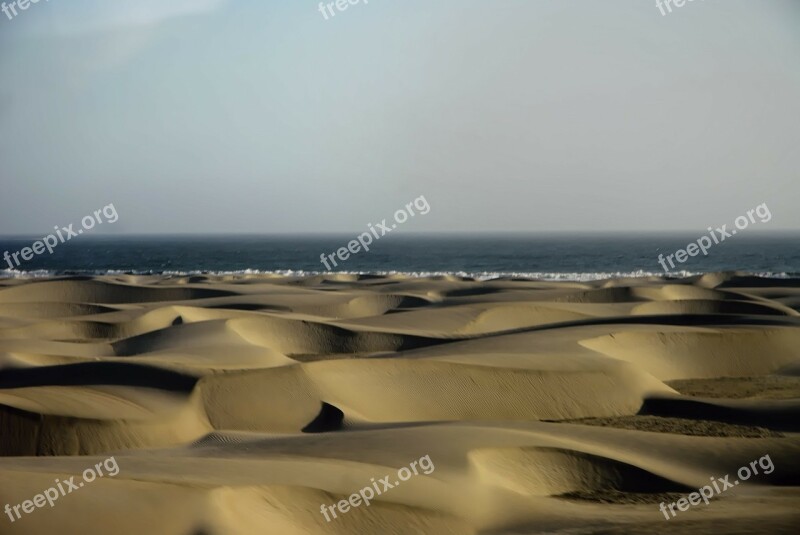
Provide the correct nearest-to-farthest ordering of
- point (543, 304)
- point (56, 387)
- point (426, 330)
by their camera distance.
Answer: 1. point (56, 387)
2. point (426, 330)
3. point (543, 304)

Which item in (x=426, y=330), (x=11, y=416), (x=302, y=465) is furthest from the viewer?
(x=426, y=330)

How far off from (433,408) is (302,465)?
5.72 metres

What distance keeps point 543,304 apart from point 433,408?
1191 centimetres

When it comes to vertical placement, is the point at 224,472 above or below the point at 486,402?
above

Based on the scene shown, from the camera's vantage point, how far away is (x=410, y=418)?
14414mm

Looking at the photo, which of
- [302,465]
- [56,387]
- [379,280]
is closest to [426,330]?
[56,387]

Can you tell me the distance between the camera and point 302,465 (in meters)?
9.15

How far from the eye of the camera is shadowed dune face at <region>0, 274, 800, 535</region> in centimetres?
806

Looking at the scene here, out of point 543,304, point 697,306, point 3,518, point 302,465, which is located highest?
point 3,518

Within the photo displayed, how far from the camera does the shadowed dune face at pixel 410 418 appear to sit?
8.06 meters

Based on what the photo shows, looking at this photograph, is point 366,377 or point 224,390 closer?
point 224,390

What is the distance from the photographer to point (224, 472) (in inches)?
333

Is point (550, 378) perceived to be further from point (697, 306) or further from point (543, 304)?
point (697, 306)

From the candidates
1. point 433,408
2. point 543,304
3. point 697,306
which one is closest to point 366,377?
point 433,408
